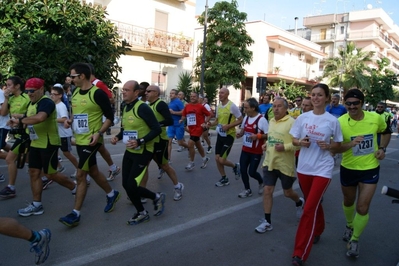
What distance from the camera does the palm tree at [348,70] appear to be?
1431 inches

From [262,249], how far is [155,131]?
1.91m

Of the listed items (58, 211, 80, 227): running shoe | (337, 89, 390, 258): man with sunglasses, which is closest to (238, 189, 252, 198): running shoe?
(337, 89, 390, 258): man with sunglasses

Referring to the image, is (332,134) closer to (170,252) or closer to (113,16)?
(170,252)

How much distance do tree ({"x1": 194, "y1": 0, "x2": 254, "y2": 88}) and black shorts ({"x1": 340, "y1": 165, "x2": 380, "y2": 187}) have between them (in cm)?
1957

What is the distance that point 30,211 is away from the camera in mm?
4996

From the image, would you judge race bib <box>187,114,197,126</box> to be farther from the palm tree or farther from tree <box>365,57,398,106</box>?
tree <box>365,57,398,106</box>

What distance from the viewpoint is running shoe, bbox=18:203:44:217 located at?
495cm

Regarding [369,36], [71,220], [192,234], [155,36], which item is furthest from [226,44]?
[369,36]

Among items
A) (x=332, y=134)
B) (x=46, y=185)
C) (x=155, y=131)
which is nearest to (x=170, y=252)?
(x=155, y=131)

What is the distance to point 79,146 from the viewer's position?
190 inches

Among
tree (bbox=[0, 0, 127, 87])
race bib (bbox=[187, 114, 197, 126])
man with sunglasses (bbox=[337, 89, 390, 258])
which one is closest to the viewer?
man with sunglasses (bbox=[337, 89, 390, 258])

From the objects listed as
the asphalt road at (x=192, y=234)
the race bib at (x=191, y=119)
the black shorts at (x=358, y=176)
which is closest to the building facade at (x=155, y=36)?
the race bib at (x=191, y=119)

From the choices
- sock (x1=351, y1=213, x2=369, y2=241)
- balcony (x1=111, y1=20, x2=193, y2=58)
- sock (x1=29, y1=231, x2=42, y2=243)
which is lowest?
sock (x1=29, y1=231, x2=42, y2=243)

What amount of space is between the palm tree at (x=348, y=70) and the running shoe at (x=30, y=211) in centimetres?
3493
